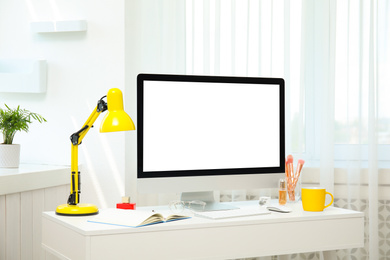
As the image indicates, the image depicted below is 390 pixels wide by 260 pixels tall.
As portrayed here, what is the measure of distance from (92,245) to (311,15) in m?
1.57

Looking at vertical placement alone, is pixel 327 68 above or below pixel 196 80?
above

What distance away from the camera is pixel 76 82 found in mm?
2375

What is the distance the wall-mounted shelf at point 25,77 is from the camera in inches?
93.5

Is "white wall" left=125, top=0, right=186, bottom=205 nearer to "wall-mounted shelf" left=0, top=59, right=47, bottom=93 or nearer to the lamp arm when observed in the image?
"wall-mounted shelf" left=0, top=59, right=47, bottom=93

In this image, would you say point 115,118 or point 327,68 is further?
point 327,68

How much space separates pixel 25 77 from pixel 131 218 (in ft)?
3.52

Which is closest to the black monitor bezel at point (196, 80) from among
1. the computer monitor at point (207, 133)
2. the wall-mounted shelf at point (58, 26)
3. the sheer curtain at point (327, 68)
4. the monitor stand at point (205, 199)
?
the computer monitor at point (207, 133)

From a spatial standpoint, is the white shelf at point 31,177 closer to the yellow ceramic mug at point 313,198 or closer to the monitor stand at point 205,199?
the monitor stand at point 205,199

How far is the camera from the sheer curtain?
2.45 metres

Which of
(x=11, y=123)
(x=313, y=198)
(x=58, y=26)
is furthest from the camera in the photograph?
(x=58, y=26)

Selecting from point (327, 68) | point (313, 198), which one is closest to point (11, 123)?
point (313, 198)

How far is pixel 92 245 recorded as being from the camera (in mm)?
1506

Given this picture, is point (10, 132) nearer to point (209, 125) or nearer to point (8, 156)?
point (8, 156)

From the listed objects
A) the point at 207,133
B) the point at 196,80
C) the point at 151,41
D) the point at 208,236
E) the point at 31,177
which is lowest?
the point at 208,236
